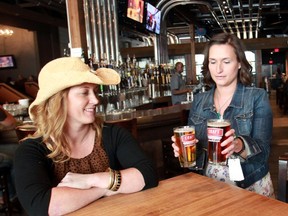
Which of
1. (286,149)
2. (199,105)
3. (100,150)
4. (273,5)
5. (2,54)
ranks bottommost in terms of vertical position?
(286,149)

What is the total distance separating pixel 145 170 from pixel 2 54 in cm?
1258

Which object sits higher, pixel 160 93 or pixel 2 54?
pixel 2 54

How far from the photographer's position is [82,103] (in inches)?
59.4

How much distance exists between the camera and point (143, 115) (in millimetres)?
3533

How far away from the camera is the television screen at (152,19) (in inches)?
282

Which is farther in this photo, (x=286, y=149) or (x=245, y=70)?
(x=286, y=149)

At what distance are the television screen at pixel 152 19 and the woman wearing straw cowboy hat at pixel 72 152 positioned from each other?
18.8ft

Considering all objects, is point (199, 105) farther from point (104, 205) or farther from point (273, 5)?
point (273, 5)

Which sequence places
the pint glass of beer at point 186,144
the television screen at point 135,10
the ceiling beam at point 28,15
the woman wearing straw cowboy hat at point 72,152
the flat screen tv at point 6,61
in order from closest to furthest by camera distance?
the woman wearing straw cowboy hat at point 72,152 < the pint glass of beer at point 186,144 < the television screen at point 135,10 < the ceiling beam at point 28,15 < the flat screen tv at point 6,61

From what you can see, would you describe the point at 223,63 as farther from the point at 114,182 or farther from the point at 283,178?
the point at 114,182

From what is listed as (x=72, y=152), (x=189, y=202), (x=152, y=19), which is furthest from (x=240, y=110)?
(x=152, y=19)

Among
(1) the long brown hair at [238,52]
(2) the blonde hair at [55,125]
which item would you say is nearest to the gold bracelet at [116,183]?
(2) the blonde hair at [55,125]

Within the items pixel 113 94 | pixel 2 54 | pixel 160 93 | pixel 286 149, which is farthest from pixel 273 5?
pixel 2 54

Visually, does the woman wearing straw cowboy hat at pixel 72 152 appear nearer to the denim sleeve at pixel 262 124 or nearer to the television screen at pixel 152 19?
the denim sleeve at pixel 262 124
